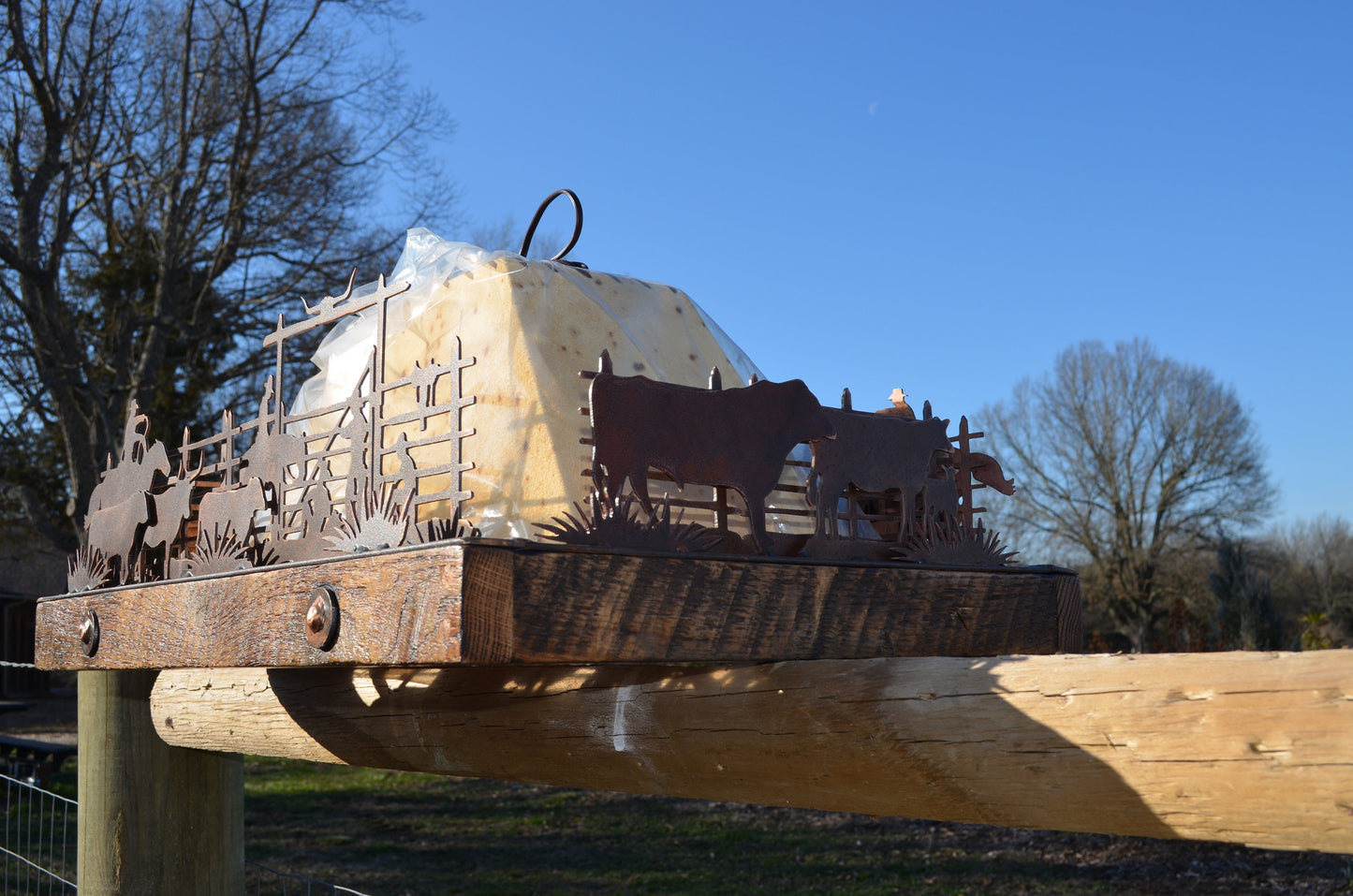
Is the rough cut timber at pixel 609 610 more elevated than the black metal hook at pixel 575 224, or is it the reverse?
the black metal hook at pixel 575 224

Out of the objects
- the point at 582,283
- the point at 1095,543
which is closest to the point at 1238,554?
the point at 1095,543

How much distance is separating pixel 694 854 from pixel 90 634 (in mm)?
7074

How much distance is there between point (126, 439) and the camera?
9.09 ft

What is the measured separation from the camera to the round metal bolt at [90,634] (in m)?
2.70

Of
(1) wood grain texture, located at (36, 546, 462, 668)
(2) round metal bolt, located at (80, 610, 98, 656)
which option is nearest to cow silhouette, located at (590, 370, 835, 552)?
(1) wood grain texture, located at (36, 546, 462, 668)

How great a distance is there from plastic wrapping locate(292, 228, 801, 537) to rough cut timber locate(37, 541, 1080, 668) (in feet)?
1.09

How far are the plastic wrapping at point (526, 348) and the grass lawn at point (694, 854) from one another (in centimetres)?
536

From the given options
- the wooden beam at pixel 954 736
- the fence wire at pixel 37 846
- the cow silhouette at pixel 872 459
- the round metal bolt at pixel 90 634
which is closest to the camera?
the wooden beam at pixel 954 736

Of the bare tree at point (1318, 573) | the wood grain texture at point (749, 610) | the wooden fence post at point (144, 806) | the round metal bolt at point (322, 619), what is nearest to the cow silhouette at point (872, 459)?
the wood grain texture at point (749, 610)

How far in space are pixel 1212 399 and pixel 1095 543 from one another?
13.1ft

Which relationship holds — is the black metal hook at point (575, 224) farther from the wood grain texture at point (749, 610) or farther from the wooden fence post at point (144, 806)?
the wooden fence post at point (144, 806)

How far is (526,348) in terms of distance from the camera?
2.12 metres

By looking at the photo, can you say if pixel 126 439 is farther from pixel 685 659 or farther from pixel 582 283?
pixel 685 659

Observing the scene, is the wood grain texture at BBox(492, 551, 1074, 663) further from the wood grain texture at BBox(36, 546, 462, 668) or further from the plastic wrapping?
the plastic wrapping
